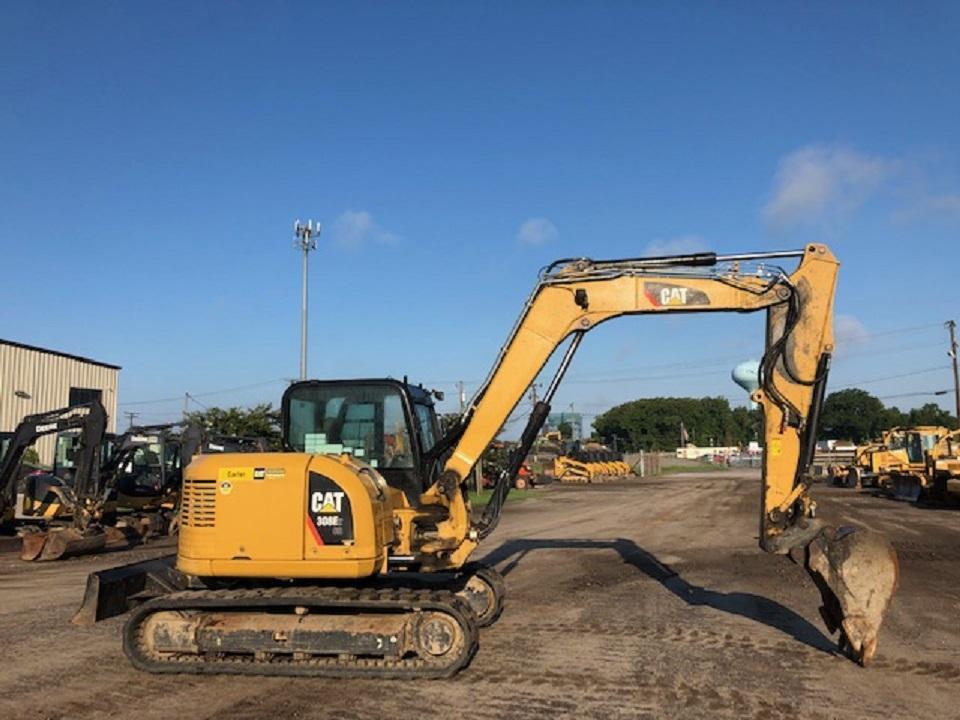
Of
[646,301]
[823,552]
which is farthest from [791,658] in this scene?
[646,301]

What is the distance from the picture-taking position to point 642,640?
27.0ft

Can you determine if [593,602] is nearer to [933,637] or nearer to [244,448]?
[933,637]

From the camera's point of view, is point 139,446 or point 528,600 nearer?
point 528,600

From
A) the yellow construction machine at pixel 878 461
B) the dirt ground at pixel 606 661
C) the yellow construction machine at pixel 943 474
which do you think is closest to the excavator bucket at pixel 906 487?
the yellow construction machine at pixel 943 474

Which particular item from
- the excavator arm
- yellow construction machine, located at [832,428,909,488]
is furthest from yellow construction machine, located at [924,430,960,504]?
the excavator arm

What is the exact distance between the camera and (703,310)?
8352mm

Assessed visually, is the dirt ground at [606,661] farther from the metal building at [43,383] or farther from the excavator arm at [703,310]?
the metal building at [43,383]

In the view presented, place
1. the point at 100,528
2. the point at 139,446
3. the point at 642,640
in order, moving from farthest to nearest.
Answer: the point at 139,446 < the point at 100,528 < the point at 642,640

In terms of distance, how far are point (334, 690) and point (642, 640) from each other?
3236 millimetres

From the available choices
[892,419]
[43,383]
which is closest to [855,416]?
[892,419]

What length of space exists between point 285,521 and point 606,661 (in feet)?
10.1

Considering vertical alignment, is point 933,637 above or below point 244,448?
below

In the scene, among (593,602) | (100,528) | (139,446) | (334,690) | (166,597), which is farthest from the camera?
(139,446)

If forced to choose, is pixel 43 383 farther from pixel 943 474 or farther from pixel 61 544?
pixel 943 474
